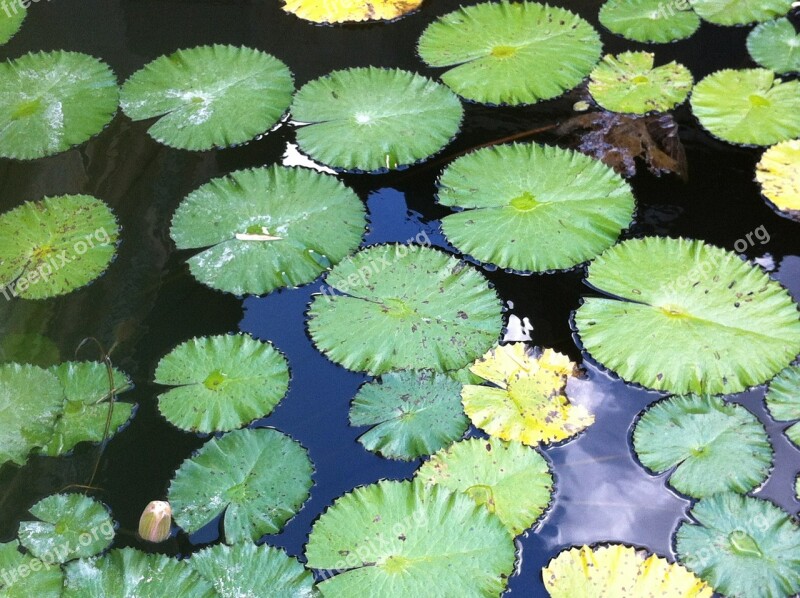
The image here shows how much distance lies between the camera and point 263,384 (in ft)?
6.60

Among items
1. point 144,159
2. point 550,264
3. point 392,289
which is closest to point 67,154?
point 144,159

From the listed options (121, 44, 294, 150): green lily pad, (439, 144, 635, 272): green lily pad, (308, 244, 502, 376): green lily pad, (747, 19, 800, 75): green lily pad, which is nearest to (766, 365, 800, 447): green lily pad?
(439, 144, 635, 272): green lily pad

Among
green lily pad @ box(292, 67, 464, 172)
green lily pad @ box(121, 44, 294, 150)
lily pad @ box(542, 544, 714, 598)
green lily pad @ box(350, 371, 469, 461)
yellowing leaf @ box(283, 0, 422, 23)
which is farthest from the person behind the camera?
yellowing leaf @ box(283, 0, 422, 23)

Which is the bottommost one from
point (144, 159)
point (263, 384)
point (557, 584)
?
point (557, 584)

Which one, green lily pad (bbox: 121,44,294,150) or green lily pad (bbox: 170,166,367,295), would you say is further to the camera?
green lily pad (bbox: 121,44,294,150)

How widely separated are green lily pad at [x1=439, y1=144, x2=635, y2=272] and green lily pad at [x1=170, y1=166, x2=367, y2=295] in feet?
1.07

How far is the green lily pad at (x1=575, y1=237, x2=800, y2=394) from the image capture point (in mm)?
1958

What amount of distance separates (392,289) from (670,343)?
75 cm

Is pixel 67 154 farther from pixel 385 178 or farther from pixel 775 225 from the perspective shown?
pixel 775 225

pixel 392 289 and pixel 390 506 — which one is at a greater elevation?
pixel 392 289

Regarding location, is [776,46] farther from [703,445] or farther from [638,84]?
[703,445]

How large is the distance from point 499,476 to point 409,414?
0.27m

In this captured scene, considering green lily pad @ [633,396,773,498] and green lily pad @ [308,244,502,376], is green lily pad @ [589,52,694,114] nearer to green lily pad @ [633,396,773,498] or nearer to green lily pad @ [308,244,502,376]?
green lily pad @ [308,244,502,376]

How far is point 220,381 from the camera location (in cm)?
201
